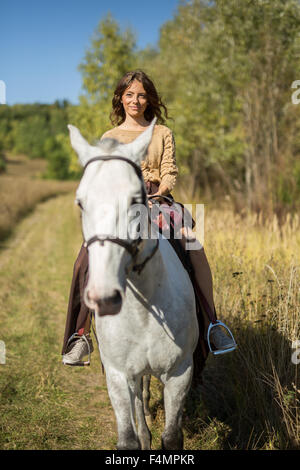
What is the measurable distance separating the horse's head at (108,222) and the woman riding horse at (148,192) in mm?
1064

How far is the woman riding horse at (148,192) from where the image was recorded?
310 centimetres

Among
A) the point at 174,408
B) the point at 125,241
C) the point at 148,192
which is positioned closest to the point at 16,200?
the point at 148,192

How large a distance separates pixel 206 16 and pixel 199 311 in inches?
459

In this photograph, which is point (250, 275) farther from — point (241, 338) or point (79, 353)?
point (79, 353)

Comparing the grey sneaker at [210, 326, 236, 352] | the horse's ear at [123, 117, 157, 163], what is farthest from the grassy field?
the horse's ear at [123, 117, 157, 163]

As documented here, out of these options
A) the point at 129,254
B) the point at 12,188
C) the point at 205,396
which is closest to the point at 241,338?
the point at 205,396

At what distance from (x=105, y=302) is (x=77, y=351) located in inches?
68.9

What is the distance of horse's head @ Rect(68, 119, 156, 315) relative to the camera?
1.68 metres

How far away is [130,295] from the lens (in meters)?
2.33

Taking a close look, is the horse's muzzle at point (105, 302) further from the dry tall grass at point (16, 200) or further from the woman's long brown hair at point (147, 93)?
the dry tall grass at point (16, 200)

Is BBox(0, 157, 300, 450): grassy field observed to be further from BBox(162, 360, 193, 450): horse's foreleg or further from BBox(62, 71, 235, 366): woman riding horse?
BBox(162, 360, 193, 450): horse's foreleg

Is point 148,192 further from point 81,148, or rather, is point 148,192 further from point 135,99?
point 81,148

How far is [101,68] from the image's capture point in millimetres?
10633

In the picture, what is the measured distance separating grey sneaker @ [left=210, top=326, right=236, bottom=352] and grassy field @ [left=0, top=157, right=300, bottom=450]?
1.81 feet
